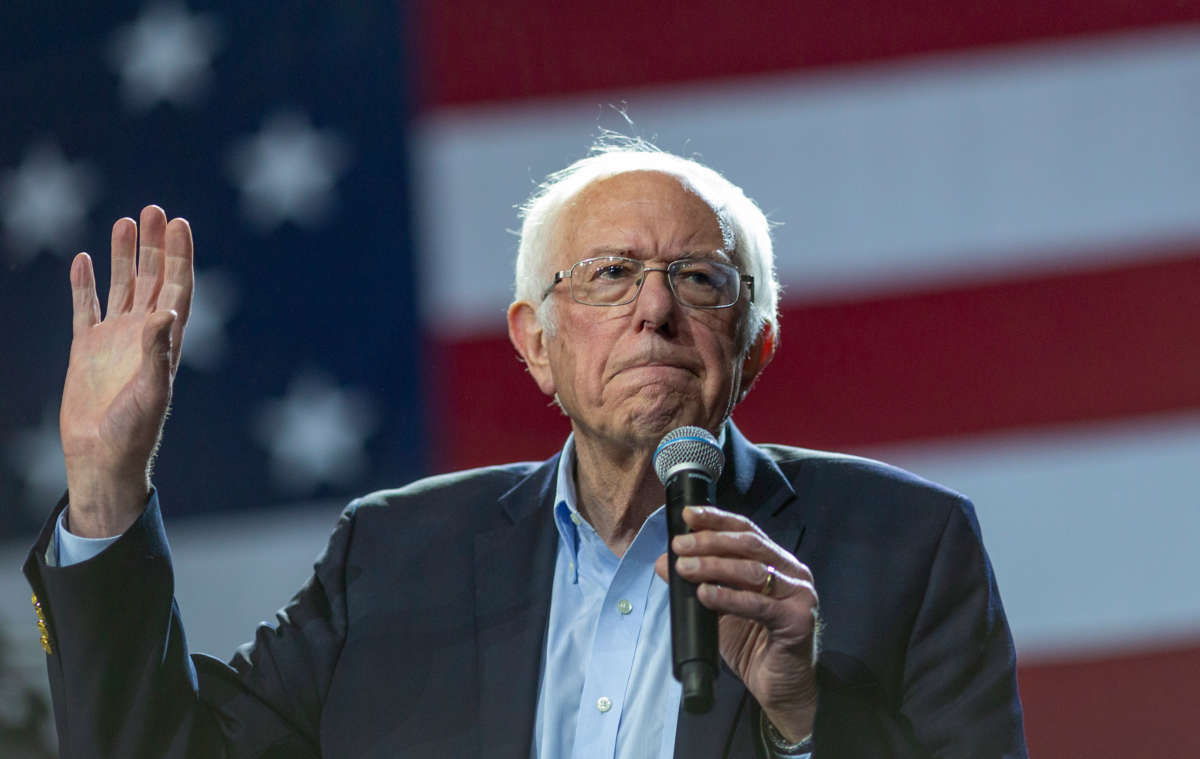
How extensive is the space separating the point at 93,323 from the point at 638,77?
5.67 ft

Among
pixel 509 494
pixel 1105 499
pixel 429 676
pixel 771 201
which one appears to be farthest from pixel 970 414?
pixel 429 676

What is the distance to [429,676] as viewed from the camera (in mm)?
1588

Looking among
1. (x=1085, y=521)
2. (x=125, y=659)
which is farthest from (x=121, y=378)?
(x=1085, y=521)

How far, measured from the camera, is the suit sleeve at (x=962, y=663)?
1423 mm

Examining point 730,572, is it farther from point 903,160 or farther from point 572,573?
point 903,160

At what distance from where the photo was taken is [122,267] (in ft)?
5.04

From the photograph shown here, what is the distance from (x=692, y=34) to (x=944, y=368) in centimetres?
103

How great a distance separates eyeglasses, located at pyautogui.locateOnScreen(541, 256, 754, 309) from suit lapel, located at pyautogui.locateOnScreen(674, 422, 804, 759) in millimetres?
229

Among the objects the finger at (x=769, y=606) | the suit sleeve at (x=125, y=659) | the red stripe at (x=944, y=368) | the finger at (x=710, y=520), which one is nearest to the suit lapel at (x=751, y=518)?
the finger at (x=769, y=606)

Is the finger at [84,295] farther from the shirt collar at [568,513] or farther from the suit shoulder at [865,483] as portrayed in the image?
the suit shoulder at [865,483]

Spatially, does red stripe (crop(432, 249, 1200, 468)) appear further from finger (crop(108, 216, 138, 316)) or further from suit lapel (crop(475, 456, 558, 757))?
finger (crop(108, 216, 138, 316))

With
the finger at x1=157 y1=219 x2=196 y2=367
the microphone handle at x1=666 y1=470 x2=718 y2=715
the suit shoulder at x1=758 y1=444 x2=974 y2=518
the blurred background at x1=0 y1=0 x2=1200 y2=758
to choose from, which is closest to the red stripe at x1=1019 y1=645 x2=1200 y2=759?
the blurred background at x1=0 y1=0 x2=1200 y2=758

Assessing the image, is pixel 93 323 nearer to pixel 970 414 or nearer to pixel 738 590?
pixel 738 590

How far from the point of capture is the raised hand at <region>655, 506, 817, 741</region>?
1.08m
